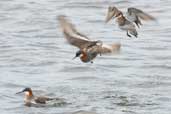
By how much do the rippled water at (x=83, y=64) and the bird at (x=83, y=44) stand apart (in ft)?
3.35

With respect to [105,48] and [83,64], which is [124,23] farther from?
[83,64]

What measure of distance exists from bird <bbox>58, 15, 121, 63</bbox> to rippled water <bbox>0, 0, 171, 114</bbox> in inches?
40.2

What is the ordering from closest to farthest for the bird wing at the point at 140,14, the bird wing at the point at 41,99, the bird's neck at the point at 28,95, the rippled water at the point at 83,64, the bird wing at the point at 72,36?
the bird wing at the point at 72,36 < the bird wing at the point at 41,99 < the bird's neck at the point at 28,95 < the rippled water at the point at 83,64 < the bird wing at the point at 140,14

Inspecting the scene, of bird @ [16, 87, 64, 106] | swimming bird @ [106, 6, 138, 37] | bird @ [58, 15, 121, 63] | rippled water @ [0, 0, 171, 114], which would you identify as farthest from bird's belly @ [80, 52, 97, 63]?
swimming bird @ [106, 6, 138, 37]

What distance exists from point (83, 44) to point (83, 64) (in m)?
5.00

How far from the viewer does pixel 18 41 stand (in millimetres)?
22094

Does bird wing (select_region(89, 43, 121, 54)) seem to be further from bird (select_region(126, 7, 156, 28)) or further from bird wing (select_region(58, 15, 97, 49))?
bird (select_region(126, 7, 156, 28))

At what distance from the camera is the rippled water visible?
16.2 metres

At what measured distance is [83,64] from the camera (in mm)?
19922

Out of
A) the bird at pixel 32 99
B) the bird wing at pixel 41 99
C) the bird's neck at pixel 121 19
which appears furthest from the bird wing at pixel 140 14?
the bird wing at pixel 41 99

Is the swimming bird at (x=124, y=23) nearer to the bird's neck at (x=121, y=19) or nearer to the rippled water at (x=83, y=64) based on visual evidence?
the bird's neck at (x=121, y=19)

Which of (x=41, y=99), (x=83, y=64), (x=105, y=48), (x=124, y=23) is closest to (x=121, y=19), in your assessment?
(x=124, y=23)

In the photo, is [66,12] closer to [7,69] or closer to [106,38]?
[106,38]

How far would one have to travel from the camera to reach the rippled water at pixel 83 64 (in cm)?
1617
